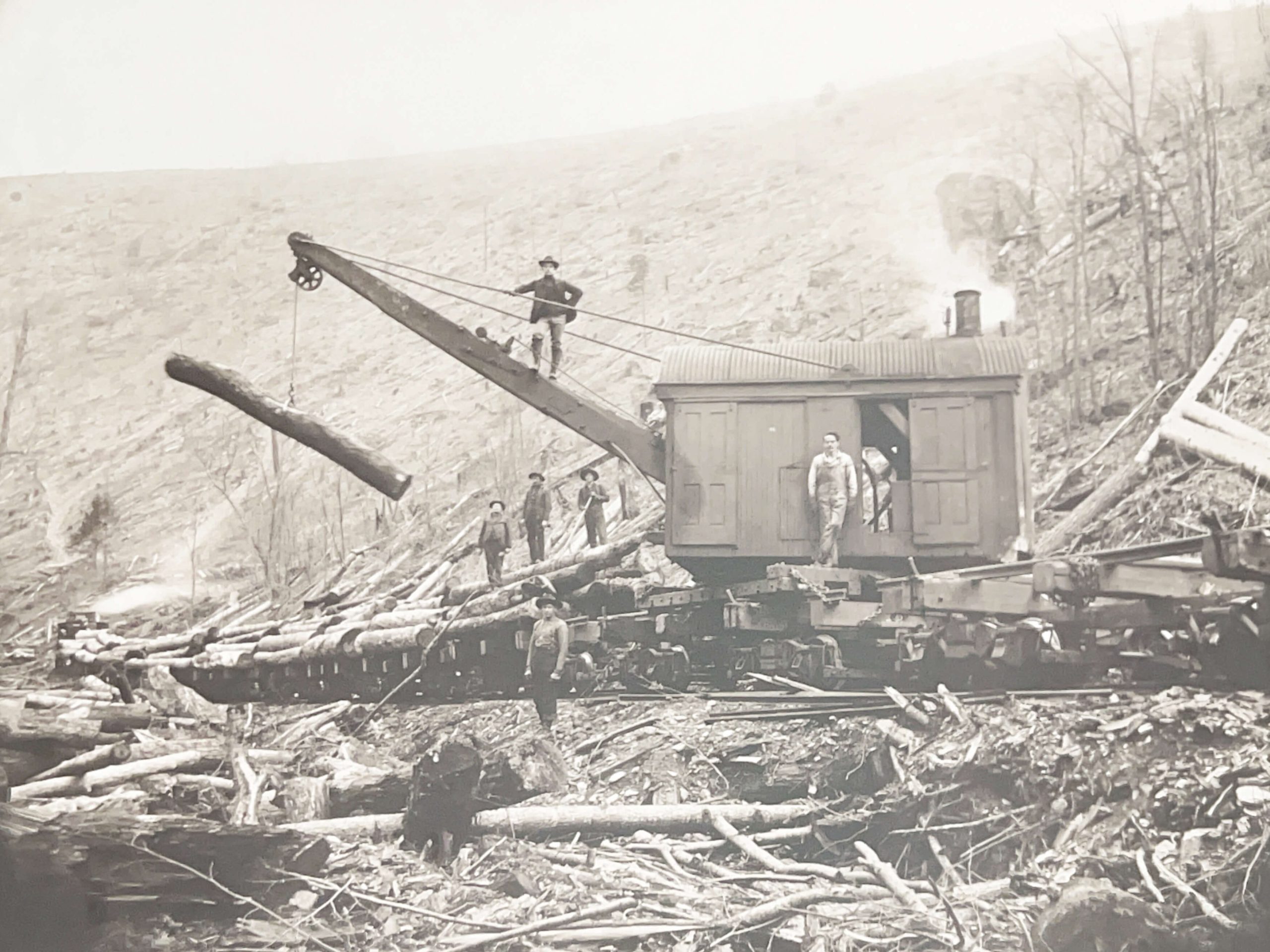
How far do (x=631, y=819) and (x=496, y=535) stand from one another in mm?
1449

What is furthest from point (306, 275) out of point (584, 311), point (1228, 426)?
point (1228, 426)

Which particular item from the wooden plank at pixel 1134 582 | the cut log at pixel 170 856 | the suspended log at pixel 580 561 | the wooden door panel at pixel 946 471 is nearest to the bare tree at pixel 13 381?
the cut log at pixel 170 856

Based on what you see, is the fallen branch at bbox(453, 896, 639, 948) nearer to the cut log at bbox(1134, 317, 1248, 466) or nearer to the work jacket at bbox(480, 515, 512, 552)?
the work jacket at bbox(480, 515, 512, 552)

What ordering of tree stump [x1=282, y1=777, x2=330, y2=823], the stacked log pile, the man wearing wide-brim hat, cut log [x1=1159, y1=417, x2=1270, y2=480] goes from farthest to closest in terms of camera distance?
the man wearing wide-brim hat
the stacked log pile
tree stump [x1=282, y1=777, x2=330, y2=823]
cut log [x1=1159, y1=417, x2=1270, y2=480]

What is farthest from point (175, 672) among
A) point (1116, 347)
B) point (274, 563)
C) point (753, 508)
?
point (1116, 347)

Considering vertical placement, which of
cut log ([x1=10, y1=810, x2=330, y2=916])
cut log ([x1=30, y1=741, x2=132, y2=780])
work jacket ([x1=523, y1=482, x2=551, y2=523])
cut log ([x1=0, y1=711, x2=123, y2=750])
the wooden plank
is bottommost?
cut log ([x1=10, y1=810, x2=330, y2=916])

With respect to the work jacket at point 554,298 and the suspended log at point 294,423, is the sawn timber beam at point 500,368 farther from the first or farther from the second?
the suspended log at point 294,423

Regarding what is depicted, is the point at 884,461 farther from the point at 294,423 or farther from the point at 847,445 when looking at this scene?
the point at 294,423

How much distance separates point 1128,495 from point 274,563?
3.94 meters

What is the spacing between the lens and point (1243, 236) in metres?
5.50

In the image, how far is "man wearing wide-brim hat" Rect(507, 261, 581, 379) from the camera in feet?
19.4

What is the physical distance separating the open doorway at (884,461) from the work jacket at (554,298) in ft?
4.95

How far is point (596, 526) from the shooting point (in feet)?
18.4

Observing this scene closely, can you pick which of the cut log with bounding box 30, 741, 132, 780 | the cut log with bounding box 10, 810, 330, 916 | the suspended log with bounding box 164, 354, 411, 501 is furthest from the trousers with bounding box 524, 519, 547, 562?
the cut log with bounding box 30, 741, 132, 780
